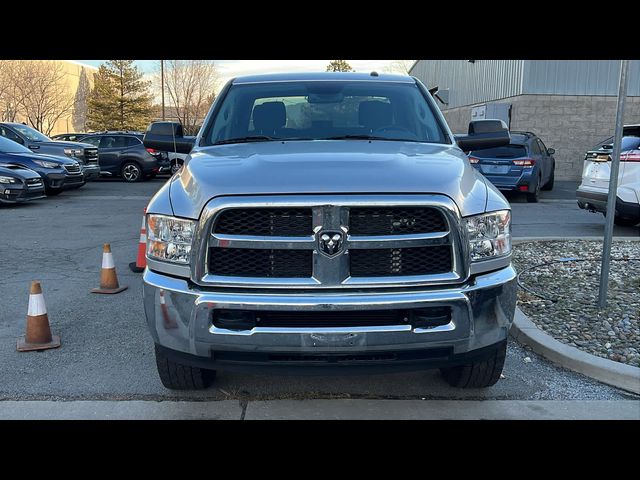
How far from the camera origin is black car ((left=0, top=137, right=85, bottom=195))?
13.6 metres

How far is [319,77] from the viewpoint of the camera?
4.80 m

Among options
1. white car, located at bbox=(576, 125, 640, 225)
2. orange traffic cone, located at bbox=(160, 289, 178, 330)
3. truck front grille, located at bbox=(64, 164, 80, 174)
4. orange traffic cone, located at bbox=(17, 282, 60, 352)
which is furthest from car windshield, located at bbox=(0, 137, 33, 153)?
orange traffic cone, located at bbox=(160, 289, 178, 330)

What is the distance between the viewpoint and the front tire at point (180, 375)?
3.43 m

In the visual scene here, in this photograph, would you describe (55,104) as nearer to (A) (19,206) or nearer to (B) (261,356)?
(A) (19,206)

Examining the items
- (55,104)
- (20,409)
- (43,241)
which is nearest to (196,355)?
(20,409)

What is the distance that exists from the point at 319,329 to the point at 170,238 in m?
0.92

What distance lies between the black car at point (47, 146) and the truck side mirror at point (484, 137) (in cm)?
1394

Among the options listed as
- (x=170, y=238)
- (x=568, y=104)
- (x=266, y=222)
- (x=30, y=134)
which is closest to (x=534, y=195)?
(x=568, y=104)

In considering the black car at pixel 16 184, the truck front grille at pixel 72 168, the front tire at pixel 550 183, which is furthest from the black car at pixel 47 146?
the front tire at pixel 550 183

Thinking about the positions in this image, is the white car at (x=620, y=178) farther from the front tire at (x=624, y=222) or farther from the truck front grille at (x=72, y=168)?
the truck front grille at (x=72, y=168)

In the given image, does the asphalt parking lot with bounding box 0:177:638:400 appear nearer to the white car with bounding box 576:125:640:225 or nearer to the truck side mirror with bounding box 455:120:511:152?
the truck side mirror with bounding box 455:120:511:152
